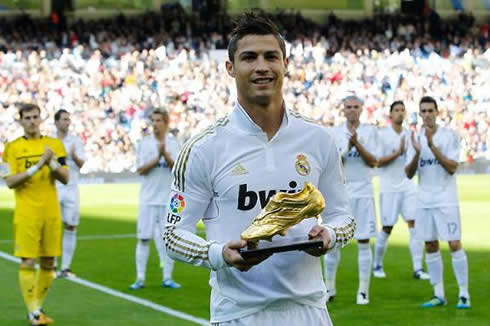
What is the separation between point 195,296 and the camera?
1155 cm

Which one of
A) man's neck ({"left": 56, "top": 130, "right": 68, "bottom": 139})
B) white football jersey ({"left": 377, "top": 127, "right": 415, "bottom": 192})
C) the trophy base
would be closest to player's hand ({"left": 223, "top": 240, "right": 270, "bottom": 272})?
the trophy base

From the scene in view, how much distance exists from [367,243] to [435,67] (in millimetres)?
29320

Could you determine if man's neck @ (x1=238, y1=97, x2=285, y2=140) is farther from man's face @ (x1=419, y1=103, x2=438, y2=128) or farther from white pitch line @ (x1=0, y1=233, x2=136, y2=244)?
white pitch line @ (x1=0, y1=233, x2=136, y2=244)

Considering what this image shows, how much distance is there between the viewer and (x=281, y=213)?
11.5ft

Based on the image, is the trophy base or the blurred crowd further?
the blurred crowd

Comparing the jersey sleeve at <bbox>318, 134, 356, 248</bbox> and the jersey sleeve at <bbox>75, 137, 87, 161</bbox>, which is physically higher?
the jersey sleeve at <bbox>318, 134, 356, 248</bbox>

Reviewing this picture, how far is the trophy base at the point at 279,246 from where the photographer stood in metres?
3.48

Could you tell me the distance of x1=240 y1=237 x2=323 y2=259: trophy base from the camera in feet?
11.4

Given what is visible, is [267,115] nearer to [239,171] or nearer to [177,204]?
[239,171]

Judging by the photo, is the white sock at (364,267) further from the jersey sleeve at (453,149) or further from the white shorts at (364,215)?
the jersey sleeve at (453,149)

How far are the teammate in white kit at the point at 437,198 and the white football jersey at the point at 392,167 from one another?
227cm

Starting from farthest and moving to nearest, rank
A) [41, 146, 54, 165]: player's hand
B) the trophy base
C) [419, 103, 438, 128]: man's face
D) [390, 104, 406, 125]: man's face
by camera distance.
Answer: [390, 104, 406, 125]: man's face
[419, 103, 438, 128]: man's face
[41, 146, 54, 165]: player's hand
the trophy base

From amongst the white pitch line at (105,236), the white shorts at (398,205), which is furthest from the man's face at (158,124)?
the white pitch line at (105,236)

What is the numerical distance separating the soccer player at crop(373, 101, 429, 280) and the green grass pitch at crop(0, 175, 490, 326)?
34cm
